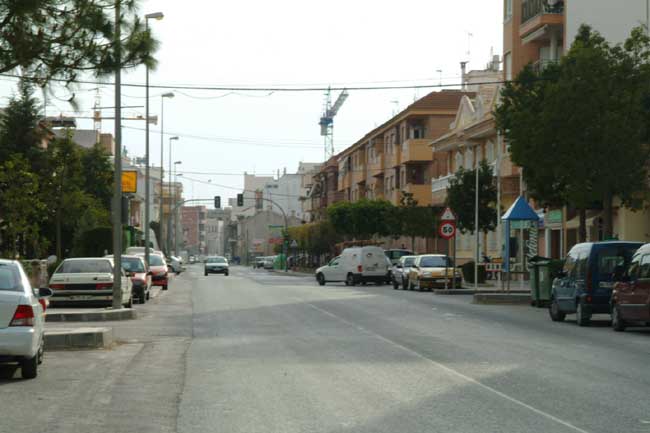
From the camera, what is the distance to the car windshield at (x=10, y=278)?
13.8 m

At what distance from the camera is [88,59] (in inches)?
623

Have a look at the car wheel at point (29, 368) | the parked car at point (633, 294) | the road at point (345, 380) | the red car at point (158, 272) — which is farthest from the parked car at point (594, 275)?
the red car at point (158, 272)

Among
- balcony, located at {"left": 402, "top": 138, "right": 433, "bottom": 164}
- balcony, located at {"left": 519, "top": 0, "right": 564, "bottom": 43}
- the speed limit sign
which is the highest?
balcony, located at {"left": 519, "top": 0, "right": 564, "bottom": 43}

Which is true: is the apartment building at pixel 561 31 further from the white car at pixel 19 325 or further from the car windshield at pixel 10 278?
the white car at pixel 19 325

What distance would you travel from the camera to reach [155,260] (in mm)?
49281

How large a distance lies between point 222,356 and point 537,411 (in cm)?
717

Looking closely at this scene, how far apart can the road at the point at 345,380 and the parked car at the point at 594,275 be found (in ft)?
1.52

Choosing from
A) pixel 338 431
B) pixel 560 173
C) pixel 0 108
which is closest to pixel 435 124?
pixel 0 108

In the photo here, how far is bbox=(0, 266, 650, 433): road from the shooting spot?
10.3 metres

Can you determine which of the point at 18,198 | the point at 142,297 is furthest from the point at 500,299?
the point at 18,198

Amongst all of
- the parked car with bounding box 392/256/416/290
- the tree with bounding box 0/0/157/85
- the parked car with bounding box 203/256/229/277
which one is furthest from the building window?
the tree with bounding box 0/0/157/85

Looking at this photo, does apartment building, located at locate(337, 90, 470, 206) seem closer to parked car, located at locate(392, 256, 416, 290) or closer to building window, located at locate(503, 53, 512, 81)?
building window, located at locate(503, 53, 512, 81)

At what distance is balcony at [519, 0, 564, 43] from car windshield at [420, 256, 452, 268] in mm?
11400

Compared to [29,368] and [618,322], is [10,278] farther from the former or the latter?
[618,322]
